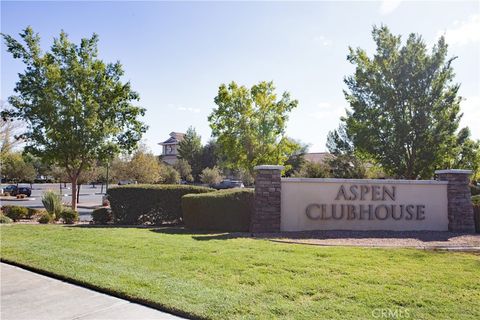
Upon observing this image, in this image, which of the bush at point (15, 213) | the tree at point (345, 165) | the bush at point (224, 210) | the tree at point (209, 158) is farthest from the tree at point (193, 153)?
the bush at point (224, 210)

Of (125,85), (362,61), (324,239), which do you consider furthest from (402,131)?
(125,85)

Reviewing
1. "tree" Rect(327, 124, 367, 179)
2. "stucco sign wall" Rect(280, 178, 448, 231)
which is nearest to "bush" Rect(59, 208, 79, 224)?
"stucco sign wall" Rect(280, 178, 448, 231)

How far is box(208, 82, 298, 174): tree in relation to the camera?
29.8m

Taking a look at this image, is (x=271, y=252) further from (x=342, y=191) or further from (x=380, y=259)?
(x=342, y=191)

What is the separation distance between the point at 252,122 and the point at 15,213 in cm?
1804

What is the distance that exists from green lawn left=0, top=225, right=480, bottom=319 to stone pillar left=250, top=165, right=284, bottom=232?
2269mm

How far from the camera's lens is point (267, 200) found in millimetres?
11523

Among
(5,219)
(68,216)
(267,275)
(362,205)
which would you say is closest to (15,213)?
(5,219)

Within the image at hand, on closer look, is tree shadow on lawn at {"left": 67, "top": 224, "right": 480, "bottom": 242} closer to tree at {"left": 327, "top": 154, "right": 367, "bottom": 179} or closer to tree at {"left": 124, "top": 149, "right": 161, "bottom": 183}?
tree at {"left": 327, "top": 154, "right": 367, "bottom": 179}

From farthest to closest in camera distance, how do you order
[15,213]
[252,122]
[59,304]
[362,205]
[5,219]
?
1. [252,122]
2. [15,213]
3. [5,219]
4. [362,205]
5. [59,304]

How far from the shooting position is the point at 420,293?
4.99 meters

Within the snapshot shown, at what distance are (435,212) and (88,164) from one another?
14772mm

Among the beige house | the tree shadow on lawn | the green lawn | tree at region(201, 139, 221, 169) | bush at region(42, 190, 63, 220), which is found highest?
the beige house

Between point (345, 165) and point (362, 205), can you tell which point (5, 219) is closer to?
point (362, 205)
